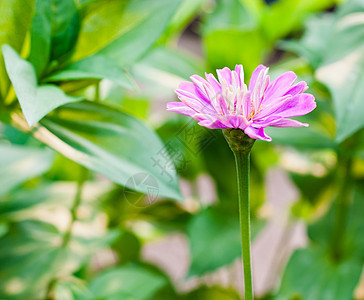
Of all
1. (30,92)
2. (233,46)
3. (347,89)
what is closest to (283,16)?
(233,46)

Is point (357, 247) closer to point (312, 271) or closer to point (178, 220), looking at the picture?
point (312, 271)

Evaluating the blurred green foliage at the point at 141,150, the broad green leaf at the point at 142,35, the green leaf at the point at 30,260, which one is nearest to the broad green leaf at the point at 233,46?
the blurred green foliage at the point at 141,150

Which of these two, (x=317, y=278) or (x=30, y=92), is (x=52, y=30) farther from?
(x=317, y=278)

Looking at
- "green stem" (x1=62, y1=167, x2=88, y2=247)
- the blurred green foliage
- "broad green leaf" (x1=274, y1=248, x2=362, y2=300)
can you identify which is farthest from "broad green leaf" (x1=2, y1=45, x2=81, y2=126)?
"broad green leaf" (x1=274, y1=248, x2=362, y2=300)

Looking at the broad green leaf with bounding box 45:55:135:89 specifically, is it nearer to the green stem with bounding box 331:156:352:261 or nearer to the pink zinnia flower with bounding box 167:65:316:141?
the pink zinnia flower with bounding box 167:65:316:141

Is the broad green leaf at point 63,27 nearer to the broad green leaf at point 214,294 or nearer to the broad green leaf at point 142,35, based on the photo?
the broad green leaf at point 142,35

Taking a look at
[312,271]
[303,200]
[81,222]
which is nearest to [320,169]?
[303,200]

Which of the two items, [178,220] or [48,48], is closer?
[48,48]
